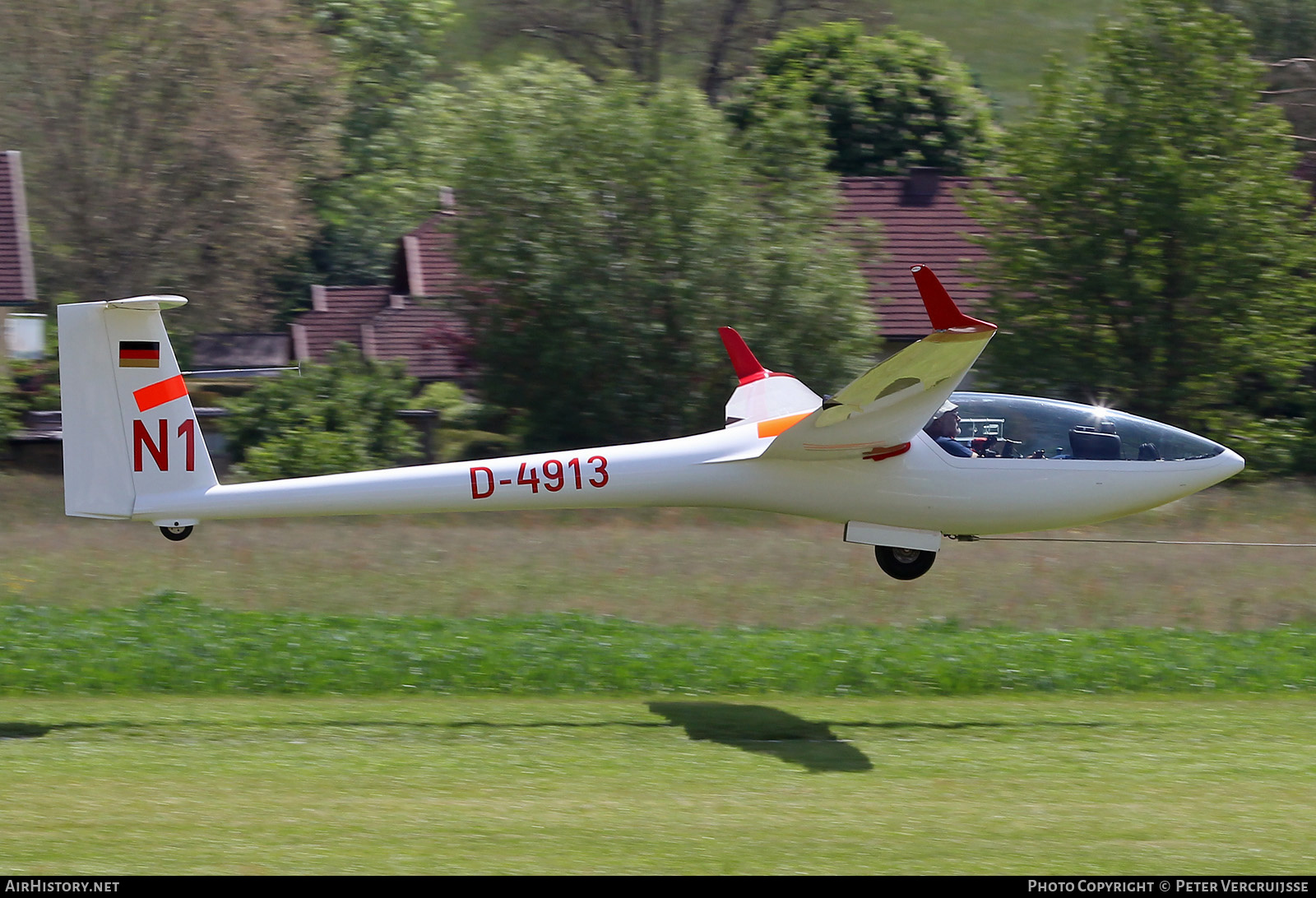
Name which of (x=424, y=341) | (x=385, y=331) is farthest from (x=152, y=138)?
(x=424, y=341)

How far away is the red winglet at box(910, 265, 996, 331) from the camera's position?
902cm

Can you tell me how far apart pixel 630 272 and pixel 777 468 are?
46.7 ft

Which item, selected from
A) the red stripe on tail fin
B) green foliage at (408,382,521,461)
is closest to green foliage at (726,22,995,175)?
green foliage at (408,382,521,461)

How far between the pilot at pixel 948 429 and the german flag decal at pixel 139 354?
20.0 ft

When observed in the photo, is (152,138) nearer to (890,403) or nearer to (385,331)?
(385,331)

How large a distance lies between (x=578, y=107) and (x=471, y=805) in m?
18.2

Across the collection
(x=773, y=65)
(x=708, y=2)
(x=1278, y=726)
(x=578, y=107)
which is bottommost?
(x=1278, y=726)

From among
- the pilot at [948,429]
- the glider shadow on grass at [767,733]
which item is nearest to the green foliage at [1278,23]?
the pilot at [948,429]

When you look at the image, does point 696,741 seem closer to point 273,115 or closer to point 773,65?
point 273,115

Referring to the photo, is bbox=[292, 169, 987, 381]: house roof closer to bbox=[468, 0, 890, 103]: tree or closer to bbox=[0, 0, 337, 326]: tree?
bbox=[0, 0, 337, 326]: tree

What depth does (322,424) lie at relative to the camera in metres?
25.0

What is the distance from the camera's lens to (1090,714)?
522 inches

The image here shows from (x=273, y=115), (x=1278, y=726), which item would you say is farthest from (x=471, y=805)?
(x=273, y=115)

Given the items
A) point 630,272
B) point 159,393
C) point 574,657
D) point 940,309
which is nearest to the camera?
point 940,309
